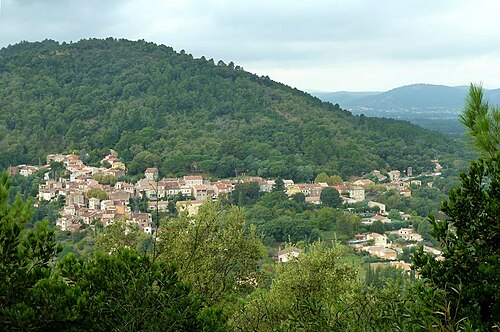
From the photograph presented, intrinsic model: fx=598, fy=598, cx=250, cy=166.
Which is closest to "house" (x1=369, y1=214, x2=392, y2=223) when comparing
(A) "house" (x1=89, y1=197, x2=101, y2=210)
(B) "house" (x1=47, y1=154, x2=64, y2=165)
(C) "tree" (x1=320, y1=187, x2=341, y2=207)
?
(C) "tree" (x1=320, y1=187, x2=341, y2=207)

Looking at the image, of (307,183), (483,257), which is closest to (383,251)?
(307,183)

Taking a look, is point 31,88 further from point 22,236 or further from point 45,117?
point 22,236

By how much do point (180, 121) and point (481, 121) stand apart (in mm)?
47917

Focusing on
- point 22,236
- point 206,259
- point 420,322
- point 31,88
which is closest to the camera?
point 420,322

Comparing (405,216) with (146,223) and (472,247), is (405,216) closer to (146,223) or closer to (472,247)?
(146,223)

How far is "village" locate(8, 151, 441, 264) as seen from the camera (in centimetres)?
2786

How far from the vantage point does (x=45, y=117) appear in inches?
1895

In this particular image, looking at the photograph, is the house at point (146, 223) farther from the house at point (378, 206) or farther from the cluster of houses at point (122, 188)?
the house at point (378, 206)

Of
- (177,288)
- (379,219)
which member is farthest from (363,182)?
(177,288)

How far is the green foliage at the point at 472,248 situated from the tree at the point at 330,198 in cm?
3161

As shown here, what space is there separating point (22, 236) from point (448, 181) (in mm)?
36515

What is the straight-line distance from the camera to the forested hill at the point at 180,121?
4350 centimetres

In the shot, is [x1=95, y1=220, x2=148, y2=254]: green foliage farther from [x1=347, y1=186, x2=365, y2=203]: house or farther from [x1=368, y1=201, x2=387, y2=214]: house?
[x1=347, y1=186, x2=365, y2=203]: house

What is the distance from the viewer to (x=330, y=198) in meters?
35.2
